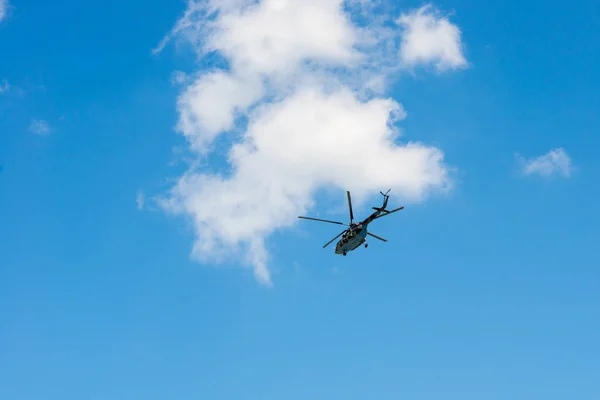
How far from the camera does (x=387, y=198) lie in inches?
4166

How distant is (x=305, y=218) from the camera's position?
11100 cm

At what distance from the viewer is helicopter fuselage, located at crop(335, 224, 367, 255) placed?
11006cm

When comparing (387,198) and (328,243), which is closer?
(387,198)

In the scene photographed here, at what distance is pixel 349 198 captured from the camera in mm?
112500

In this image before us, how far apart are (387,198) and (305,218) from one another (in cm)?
1519

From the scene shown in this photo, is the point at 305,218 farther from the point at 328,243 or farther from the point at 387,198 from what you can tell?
the point at 387,198

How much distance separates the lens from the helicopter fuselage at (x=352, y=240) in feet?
361

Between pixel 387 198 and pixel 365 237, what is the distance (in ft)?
31.2

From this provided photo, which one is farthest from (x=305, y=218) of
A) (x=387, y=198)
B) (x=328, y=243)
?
(x=387, y=198)

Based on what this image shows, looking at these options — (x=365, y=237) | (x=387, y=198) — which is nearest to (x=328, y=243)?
(x=365, y=237)

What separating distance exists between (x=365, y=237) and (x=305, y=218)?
11.2m

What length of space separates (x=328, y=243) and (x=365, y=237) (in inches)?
307

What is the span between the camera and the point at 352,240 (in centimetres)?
11138

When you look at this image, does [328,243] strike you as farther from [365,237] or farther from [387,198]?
[387,198]
